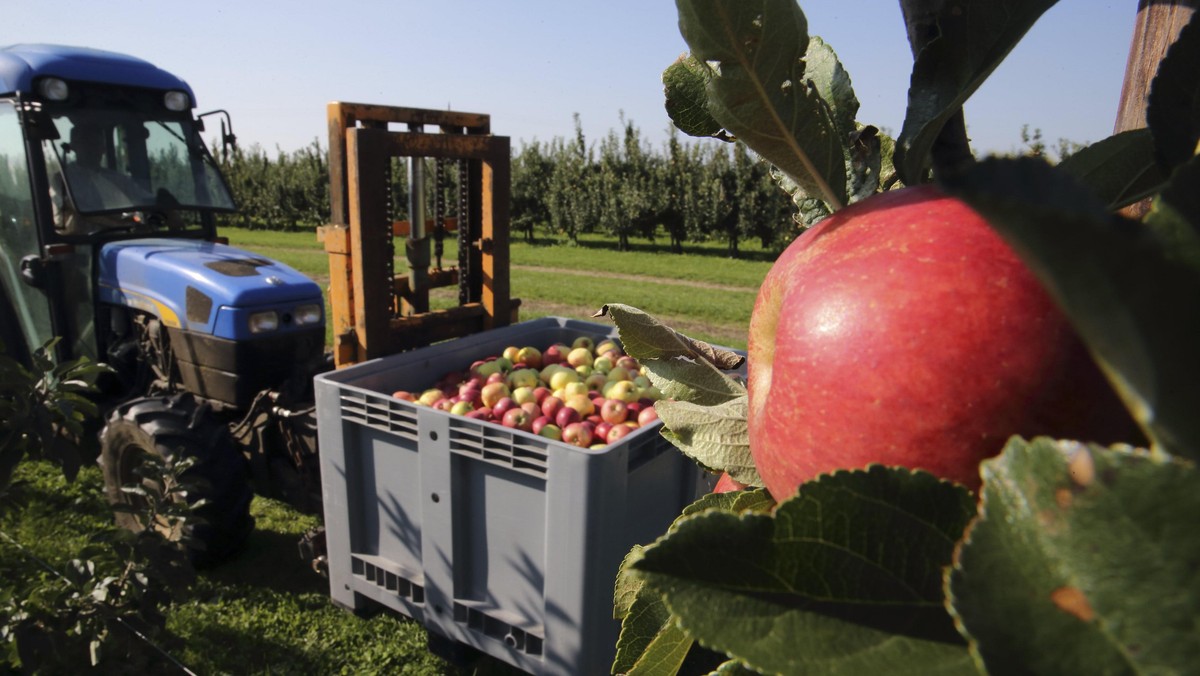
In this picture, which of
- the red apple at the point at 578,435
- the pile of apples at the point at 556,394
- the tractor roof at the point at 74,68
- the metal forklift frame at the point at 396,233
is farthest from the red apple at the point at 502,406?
the tractor roof at the point at 74,68

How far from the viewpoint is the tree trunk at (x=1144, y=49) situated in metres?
0.86

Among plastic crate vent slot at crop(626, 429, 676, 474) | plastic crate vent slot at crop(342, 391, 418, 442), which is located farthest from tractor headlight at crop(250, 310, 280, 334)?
plastic crate vent slot at crop(626, 429, 676, 474)

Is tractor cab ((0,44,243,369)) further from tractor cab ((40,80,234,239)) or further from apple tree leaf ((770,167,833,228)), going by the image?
apple tree leaf ((770,167,833,228))

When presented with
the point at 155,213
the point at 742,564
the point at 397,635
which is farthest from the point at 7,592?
the point at 155,213

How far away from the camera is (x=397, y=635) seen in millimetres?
3299

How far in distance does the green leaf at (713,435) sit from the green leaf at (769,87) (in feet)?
0.62

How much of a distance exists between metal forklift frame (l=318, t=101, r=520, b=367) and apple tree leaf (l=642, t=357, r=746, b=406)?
9.64ft

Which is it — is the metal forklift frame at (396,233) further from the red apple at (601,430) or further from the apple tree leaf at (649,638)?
the apple tree leaf at (649,638)

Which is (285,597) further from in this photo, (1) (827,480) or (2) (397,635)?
(1) (827,480)

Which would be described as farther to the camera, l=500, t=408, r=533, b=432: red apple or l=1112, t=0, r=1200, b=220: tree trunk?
l=500, t=408, r=533, b=432: red apple

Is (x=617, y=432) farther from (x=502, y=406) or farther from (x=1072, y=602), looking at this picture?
(x=1072, y=602)

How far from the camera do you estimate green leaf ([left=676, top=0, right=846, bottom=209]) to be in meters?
0.48

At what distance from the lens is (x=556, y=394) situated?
3.50 metres

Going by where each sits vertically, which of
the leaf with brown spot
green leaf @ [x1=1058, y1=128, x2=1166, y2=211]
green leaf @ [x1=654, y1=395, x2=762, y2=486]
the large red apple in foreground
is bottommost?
green leaf @ [x1=654, y1=395, x2=762, y2=486]
